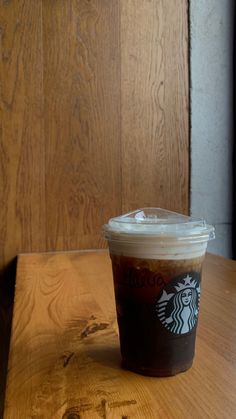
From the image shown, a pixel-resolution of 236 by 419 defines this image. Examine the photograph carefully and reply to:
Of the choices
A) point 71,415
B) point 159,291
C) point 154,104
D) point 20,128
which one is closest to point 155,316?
point 159,291

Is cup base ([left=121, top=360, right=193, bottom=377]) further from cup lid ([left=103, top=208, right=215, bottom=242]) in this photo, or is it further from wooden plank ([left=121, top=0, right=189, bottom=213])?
wooden plank ([left=121, top=0, right=189, bottom=213])

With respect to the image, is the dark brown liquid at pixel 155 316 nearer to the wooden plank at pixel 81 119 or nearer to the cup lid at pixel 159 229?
the cup lid at pixel 159 229

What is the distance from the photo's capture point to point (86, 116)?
146cm

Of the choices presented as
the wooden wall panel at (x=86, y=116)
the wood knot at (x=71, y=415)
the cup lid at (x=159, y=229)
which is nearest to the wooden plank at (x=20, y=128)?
the wooden wall panel at (x=86, y=116)

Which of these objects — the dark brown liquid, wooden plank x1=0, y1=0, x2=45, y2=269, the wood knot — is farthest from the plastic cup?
wooden plank x1=0, y1=0, x2=45, y2=269

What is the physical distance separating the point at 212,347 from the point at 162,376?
117 millimetres

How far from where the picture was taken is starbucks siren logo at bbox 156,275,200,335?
442 millimetres

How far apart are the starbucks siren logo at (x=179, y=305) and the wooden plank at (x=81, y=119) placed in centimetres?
102

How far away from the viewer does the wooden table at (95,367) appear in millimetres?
387

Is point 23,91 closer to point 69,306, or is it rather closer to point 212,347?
point 69,306

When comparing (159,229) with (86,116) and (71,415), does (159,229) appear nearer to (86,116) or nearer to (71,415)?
(71,415)

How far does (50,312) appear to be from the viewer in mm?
702

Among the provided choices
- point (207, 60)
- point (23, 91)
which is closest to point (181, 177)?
point (207, 60)

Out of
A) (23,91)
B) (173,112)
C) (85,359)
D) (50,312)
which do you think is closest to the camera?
(85,359)
